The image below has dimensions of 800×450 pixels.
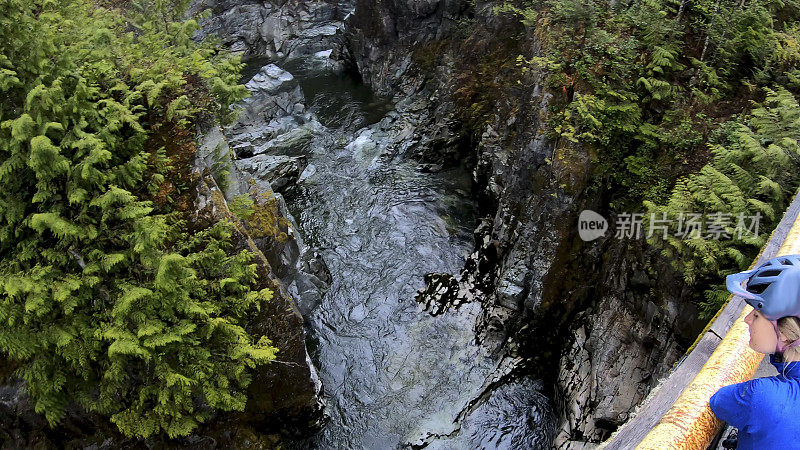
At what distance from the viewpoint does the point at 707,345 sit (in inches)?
174

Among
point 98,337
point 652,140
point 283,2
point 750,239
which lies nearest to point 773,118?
point 652,140

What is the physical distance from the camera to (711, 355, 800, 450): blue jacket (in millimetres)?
2627

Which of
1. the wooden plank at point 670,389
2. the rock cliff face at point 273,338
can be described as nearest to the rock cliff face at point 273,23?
the rock cliff face at point 273,338

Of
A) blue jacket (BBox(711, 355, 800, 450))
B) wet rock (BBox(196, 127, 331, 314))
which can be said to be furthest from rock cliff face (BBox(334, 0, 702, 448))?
blue jacket (BBox(711, 355, 800, 450))

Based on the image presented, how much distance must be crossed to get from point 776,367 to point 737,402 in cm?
32

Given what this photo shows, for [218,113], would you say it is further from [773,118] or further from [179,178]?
[773,118]

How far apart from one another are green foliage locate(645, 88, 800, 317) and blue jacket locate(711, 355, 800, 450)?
604 centimetres

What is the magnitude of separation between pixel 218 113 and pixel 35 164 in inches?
200

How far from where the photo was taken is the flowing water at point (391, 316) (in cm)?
1095

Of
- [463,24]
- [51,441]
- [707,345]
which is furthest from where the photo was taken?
[463,24]

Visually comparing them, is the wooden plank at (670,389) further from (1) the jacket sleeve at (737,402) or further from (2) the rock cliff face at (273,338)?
(2) the rock cliff face at (273,338)

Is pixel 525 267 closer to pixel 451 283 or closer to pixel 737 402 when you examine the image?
pixel 451 283

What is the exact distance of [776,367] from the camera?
2758 mm

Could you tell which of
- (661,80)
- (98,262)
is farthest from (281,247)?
(661,80)
